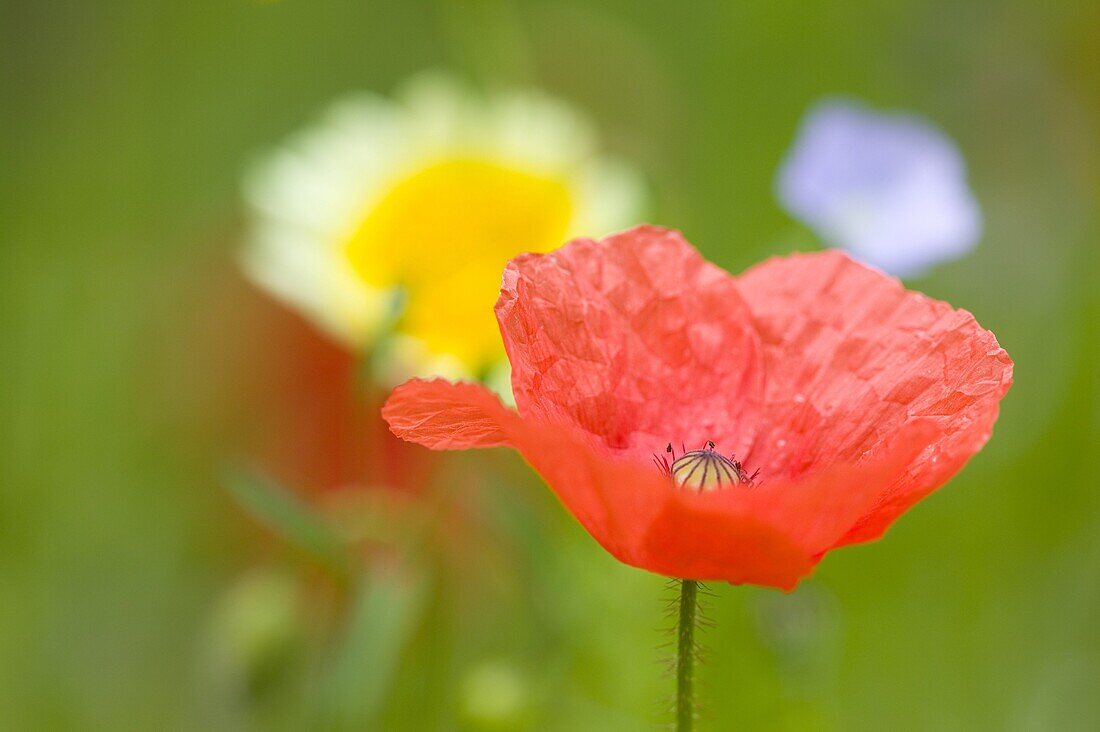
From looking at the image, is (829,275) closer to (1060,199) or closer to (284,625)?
(284,625)

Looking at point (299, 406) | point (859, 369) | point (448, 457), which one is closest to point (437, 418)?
point (859, 369)

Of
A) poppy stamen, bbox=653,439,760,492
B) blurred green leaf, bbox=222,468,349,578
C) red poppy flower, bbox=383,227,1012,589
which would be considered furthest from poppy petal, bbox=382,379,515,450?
blurred green leaf, bbox=222,468,349,578

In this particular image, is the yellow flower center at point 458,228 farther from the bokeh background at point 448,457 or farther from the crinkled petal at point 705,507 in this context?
the crinkled petal at point 705,507

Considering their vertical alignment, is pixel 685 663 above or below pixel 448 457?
below

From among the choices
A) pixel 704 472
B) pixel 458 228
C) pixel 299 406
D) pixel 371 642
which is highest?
pixel 458 228

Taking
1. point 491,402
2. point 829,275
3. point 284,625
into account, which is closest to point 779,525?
point 491,402

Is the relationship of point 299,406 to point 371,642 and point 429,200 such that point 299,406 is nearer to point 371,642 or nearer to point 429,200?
point 429,200

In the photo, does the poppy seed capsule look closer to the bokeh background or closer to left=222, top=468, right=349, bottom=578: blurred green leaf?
the bokeh background

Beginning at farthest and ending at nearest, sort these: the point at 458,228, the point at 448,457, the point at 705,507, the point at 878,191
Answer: the point at 458,228 → the point at 878,191 → the point at 448,457 → the point at 705,507

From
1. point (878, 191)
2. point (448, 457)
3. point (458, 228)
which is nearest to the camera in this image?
point (448, 457)
